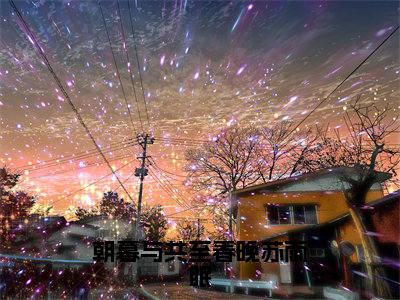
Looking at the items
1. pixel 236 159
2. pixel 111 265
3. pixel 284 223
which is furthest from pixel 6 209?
pixel 284 223

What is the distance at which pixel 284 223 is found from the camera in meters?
23.1

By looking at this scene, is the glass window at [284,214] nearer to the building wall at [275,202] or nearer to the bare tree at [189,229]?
the building wall at [275,202]

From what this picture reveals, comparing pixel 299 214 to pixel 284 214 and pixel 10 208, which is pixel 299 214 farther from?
pixel 10 208

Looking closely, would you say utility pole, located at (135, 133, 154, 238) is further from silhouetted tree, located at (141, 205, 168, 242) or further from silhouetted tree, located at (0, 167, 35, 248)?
silhouetted tree, located at (141, 205, 168, 242)

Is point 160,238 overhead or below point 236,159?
below

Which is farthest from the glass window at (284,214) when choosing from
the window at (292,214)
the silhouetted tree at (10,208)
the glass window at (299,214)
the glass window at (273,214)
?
the silhouetted tree at (10,208)

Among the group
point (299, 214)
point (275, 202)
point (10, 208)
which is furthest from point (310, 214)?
point (10, 208)

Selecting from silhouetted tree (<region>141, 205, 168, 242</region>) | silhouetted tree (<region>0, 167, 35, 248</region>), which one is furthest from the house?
silhouetted tree (<region>141, 205, 168, 242</region>)

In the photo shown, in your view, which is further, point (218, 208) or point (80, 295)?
point (218, 208)

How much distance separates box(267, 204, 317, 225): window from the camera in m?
22.9

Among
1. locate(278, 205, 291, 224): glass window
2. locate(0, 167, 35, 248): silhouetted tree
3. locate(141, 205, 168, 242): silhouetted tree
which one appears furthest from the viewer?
locate(141, 205, 168, 242): silhouetted tree

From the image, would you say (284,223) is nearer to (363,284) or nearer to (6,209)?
(363,284)

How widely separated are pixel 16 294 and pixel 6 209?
80.2 ft

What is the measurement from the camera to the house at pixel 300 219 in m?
19.6
